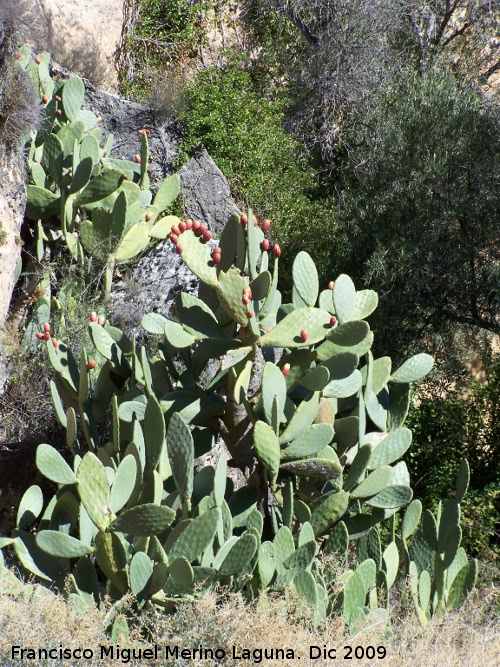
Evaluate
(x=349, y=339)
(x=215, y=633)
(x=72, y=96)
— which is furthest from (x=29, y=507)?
(x=72, y=96)

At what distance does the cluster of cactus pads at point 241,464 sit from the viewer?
11.7 feet

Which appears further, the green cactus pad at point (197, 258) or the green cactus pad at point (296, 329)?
the green cactus pad at point (296, 329)

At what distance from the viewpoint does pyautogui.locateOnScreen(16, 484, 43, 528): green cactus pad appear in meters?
3.98

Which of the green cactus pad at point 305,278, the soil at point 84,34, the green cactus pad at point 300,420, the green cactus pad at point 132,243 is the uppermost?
the soil at point 84,34

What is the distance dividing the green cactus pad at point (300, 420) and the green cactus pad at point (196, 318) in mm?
621

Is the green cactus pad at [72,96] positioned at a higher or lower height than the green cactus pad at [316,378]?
higher

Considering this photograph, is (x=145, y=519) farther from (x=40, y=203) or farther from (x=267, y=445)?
(x=40, y=203)

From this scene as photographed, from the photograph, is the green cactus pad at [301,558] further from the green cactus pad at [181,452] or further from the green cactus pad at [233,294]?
the green cactus pad at [233,294]

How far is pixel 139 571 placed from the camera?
A: 137 inches

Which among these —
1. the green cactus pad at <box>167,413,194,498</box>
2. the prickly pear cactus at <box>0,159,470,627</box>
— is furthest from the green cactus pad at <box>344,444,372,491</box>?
the green cactus pad at <box>167,413,194,498</box>

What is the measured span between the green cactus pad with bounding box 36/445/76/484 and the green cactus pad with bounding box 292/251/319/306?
1585 mm

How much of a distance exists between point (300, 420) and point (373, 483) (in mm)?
618

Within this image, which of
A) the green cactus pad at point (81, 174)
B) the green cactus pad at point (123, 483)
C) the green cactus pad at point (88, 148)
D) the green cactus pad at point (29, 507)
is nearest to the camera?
the green cactus pad at point (123, 483)

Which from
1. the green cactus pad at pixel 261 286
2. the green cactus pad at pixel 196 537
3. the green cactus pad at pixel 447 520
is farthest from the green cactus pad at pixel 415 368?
the green cactus pad at pixel 196 537
